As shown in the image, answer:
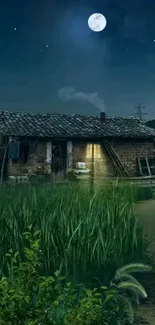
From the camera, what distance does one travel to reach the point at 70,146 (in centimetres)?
2611

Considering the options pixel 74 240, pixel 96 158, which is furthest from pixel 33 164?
pixel 74 240

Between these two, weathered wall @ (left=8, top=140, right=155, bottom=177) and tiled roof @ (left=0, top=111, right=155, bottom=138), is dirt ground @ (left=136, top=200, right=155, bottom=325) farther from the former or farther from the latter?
tiled roof @ (left=0, top=111, right=155, bottom=138)

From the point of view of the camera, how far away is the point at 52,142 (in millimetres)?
26234

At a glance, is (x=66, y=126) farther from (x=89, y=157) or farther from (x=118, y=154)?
(x=118, y=154)

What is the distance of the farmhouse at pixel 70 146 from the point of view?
2505 cm

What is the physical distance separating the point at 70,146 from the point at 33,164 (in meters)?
2.59

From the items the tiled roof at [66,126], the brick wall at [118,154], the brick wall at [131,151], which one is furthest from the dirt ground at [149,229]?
the brick wall at [131,151]

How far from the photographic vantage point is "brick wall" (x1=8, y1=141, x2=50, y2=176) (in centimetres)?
2484

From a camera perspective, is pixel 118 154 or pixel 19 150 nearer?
pixel 19 150

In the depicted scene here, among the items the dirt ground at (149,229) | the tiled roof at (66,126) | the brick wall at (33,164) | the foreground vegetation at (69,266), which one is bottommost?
the dirt ground at (149,229)

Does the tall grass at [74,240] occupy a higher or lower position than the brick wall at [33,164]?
lower

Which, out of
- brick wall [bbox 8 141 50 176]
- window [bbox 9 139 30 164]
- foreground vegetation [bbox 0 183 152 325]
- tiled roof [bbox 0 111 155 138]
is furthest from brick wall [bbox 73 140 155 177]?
foreground vegetation [bbox 0 183 152 325]

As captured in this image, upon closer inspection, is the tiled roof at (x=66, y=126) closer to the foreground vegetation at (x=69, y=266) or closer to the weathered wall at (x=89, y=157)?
the weathered wall at (x=89, y=157)

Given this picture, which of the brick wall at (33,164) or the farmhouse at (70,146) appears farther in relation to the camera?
the farmhouse at (70,146)
